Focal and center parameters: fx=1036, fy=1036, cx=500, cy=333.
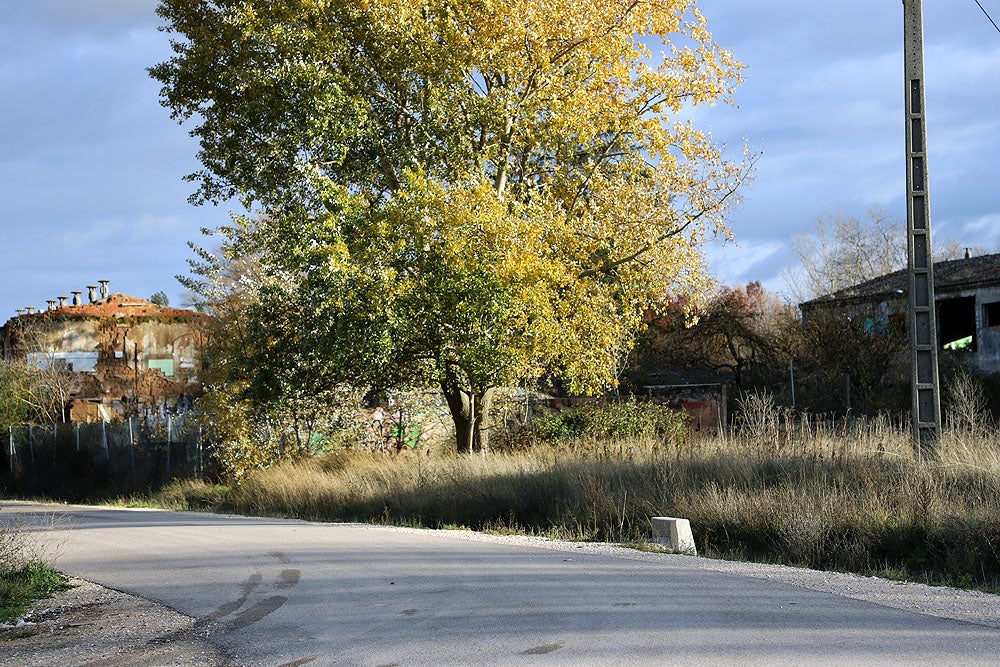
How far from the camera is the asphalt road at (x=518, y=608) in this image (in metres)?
6.77

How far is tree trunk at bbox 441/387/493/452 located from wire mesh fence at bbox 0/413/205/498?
9.54 m

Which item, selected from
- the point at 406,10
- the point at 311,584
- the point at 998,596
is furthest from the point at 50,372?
the point at 998,596

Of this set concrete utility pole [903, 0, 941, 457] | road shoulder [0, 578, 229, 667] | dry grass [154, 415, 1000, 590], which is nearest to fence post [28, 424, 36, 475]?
dry grass [154, 415, 1000, 590]

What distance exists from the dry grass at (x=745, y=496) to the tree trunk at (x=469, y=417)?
151 centimetres

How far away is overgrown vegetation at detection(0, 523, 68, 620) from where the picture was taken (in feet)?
35.3

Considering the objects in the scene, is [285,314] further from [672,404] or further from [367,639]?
[367,639]

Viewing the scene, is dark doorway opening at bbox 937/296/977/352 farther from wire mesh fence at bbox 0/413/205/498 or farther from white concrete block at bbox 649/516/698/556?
white concrete block at bbox 649/516/698/556

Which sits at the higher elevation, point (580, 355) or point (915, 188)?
point (915, 188)

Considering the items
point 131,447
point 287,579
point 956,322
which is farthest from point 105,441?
point 956,322

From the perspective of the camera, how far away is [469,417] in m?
23.4

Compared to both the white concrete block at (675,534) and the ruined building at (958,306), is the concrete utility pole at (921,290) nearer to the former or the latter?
the white concrete block at (675,534)

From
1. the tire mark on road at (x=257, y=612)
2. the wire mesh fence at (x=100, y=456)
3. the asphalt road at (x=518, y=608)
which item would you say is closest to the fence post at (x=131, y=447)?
the wire mesh fence at (x=100, y=456)

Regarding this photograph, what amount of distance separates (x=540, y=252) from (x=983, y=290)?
24.5 m

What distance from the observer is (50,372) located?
161 ft
